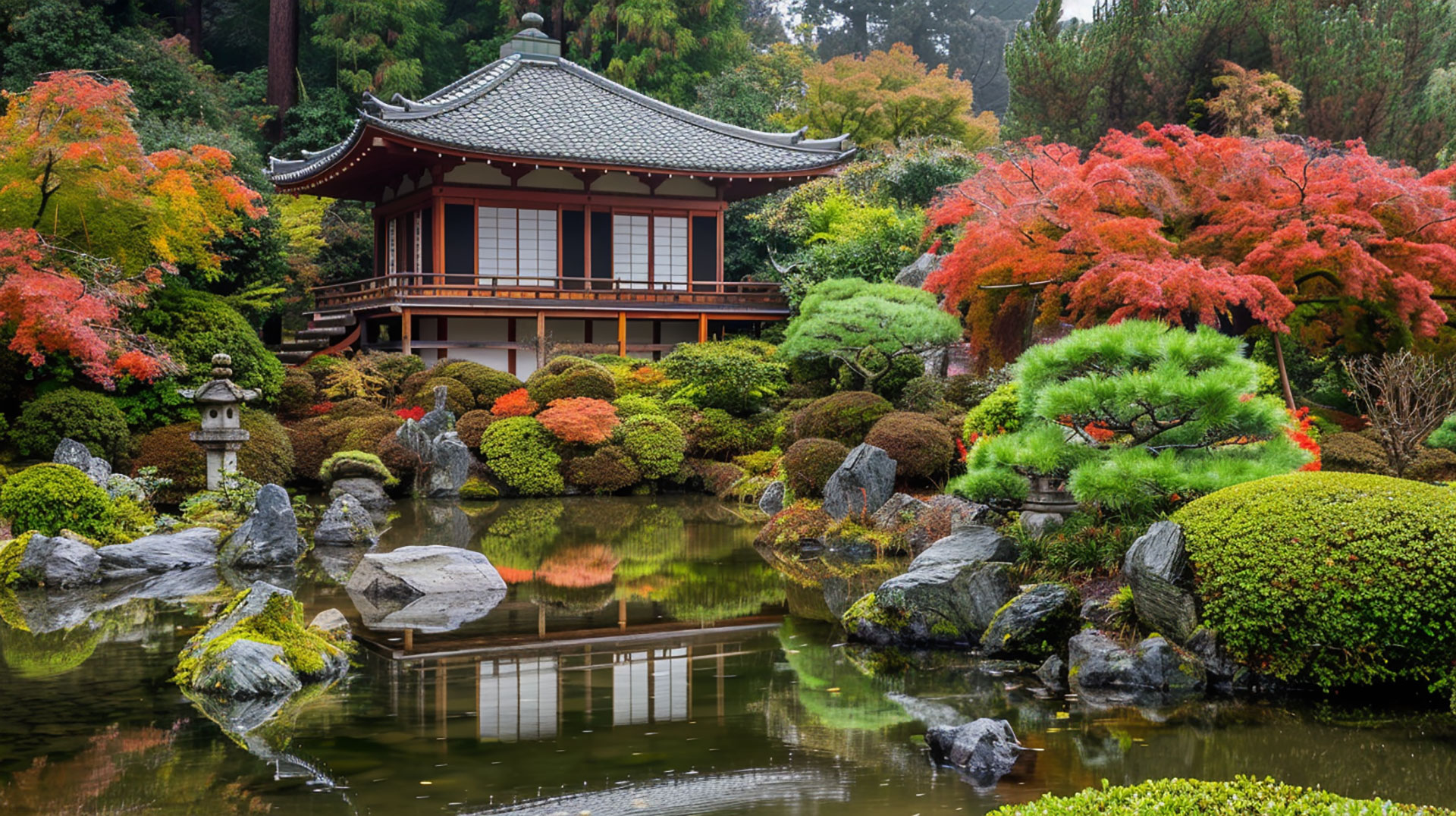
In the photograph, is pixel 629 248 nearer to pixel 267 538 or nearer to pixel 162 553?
pixel 267 538

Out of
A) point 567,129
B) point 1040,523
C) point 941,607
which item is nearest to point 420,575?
point 941,607

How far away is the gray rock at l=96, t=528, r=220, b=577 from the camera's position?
10.8 m

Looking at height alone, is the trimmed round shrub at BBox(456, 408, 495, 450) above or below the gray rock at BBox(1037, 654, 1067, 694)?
above

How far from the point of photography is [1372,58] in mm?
19000

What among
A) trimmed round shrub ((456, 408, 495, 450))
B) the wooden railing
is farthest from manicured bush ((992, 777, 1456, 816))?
the wooden railing

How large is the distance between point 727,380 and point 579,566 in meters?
7.26

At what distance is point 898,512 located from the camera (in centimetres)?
1265

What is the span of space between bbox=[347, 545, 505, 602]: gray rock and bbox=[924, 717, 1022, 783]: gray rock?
5.21m

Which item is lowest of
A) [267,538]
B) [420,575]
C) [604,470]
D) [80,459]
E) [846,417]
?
[420,575]

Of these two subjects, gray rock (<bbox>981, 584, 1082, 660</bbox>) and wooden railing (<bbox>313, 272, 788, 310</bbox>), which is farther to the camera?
wooden railing (<bbox>313, 272, 788, 310</bbox>)

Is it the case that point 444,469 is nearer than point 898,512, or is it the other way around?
point 898,512

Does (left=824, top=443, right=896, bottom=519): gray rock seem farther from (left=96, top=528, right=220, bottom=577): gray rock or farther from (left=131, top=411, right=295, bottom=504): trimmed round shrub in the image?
(left=131, top=411, right=295, bottom=504): trimmed round shrub

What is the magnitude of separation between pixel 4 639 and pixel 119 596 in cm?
152

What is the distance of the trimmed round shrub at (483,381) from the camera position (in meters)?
18.6
